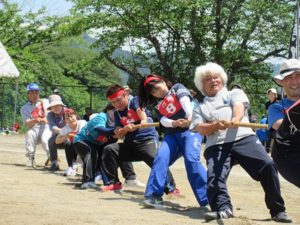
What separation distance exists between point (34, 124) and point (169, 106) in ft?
18.1

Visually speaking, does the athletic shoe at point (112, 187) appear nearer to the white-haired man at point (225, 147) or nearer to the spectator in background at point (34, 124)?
the white-haired man at point (225, 147)

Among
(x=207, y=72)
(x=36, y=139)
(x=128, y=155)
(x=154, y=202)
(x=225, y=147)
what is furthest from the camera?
(x=36, y=139)

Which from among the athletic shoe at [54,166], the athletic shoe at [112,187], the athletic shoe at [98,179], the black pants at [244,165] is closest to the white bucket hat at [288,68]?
the black pants at [244,165]

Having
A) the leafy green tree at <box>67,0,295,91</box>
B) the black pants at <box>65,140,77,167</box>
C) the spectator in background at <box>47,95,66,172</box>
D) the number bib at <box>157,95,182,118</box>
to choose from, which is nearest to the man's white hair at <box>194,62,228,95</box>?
the number bib at <box>157,95,182,118</box>

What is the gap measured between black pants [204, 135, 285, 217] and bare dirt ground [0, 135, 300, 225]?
0.68ft

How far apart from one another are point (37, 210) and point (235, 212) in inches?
86.3

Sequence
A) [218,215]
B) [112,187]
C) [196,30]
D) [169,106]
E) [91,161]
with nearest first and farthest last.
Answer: [218,215]
[169,106]
[112,187]
[91,161]
[196,30]

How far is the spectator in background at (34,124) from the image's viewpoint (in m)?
12.4

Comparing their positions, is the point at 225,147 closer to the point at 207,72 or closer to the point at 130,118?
the point at 207,72

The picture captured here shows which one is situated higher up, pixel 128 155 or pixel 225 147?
pixel 225 147

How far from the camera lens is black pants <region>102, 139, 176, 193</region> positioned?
8.59m

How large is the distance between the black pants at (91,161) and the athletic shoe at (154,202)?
2.07 meters

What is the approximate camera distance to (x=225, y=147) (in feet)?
21.4

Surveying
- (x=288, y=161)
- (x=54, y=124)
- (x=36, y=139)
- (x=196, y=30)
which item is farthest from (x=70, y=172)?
(x=196, y=30)
